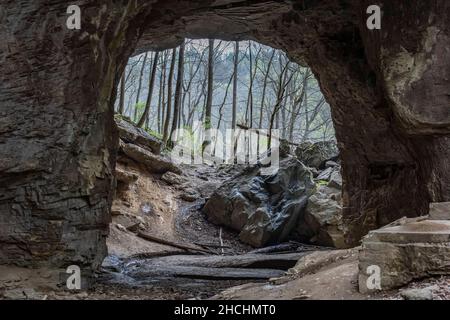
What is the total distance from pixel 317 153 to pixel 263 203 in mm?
5233

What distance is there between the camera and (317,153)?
64.2ft

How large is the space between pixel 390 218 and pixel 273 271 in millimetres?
2773

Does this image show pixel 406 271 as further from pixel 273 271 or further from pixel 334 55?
pixel 334 55

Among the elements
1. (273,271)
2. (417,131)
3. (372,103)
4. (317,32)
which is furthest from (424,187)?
(317,32)

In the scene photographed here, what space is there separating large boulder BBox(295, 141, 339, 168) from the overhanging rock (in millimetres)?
14932

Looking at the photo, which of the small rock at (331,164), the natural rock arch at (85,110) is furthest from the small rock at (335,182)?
the natural rock arch at (85,110)

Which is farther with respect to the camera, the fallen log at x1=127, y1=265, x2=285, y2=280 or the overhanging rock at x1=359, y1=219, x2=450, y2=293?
the fallen log at x1=127, y1=265, x2=285, y2=280

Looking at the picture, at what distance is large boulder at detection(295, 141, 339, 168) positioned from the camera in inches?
759

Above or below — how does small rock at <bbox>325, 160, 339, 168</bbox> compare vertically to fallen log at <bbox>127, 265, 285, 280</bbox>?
above

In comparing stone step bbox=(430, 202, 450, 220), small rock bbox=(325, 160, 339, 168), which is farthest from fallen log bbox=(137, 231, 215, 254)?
stone step bbox=(430, 202, 450, 220)

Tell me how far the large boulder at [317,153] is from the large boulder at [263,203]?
2945 millimetres

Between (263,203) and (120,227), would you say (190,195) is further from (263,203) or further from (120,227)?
(120,227)

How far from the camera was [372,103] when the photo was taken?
953 cm

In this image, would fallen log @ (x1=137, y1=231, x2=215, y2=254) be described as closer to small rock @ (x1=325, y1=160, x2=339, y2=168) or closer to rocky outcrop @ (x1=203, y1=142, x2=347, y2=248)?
rocky outcrop @ (x1=203, y1=142, x2=347, y2=248)
